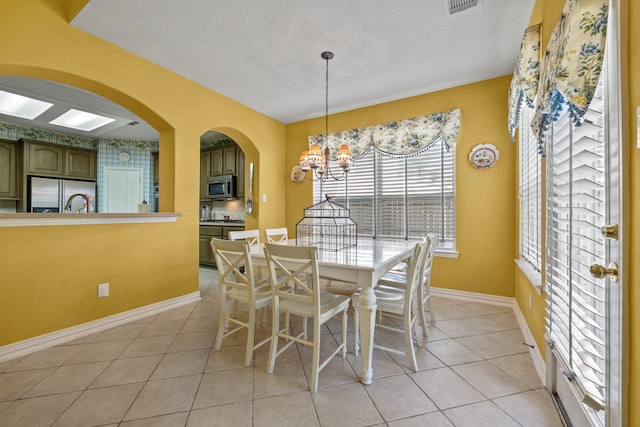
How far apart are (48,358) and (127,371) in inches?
28.0

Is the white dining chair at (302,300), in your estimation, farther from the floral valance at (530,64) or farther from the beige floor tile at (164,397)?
the floral valance at (530,64)

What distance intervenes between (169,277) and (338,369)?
216 cm

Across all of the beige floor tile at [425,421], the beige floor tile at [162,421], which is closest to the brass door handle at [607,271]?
the beige floor tile at [425,421]

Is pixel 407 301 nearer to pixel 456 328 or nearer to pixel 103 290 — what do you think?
pixel 456 328

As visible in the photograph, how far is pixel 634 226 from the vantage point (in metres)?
0.83

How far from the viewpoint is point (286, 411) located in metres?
1.46

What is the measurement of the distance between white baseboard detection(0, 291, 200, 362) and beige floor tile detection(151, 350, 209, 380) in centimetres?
93

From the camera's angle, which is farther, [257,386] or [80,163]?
[80,163]

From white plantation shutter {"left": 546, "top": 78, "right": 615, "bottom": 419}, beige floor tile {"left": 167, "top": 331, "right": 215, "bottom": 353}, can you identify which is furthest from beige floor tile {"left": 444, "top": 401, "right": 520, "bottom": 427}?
beige floor tile {"left": 167, "top": 331, "right": 215, "bottom": 353}

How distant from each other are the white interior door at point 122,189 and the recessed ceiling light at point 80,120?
1.02 meters

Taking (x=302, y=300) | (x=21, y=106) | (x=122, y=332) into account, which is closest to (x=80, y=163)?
(x=21, y=106)

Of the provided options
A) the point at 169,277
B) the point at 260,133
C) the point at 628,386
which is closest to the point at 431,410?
the point at 628,386

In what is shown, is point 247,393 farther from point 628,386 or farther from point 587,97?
point 587,97

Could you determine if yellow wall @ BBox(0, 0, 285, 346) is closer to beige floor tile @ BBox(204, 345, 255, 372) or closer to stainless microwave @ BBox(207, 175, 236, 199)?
beige floor tile @ BBox(204, 345, 255, 372)
